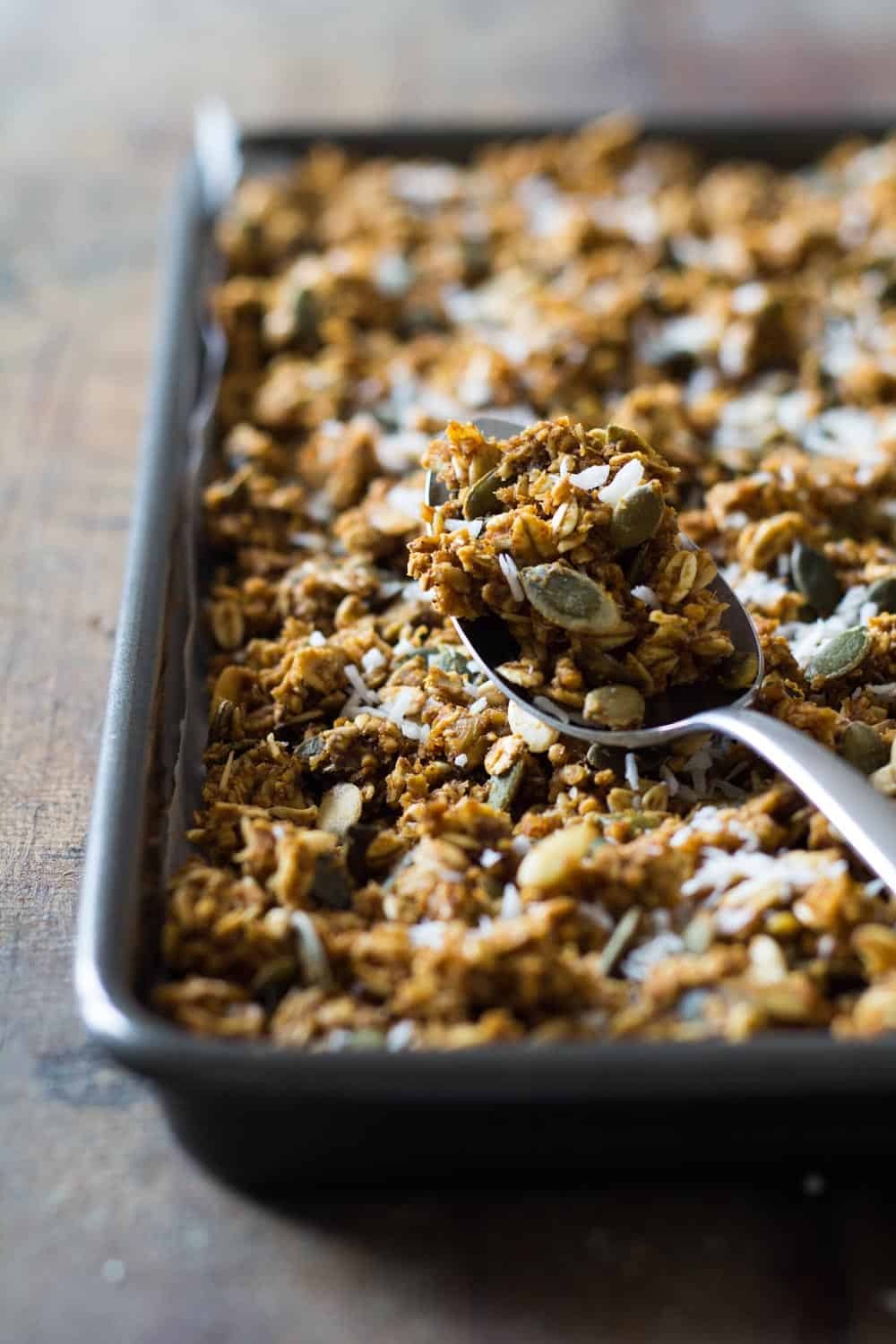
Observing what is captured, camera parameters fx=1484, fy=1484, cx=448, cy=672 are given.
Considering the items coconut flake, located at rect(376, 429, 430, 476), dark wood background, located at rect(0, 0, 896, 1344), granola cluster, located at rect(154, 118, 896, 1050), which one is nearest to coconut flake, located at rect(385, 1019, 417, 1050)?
granola cluster, located at rect(154, 118, 896, 1050)

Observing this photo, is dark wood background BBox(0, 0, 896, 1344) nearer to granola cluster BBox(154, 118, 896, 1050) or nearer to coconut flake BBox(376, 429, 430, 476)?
granola cluster BBox(154, 118, 896, 1050)

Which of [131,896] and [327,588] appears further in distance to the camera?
[327,588]

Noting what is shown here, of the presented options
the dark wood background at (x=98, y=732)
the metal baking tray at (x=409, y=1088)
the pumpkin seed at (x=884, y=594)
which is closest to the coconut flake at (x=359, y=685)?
the metal baking tray at (x=409, y=1088)

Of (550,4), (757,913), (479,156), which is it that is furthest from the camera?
(550,4)

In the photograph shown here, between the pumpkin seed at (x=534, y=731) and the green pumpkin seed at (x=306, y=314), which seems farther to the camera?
the green pumpkin seed at (x=306, y=314)

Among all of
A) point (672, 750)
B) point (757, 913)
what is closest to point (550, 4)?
point (672, 750)

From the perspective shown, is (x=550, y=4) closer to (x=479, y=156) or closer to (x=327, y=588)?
(x=479, y=156)

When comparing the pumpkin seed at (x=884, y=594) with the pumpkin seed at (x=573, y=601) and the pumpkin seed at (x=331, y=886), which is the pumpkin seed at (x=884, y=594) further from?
the pumpkin seed at (x=331, y=886)
